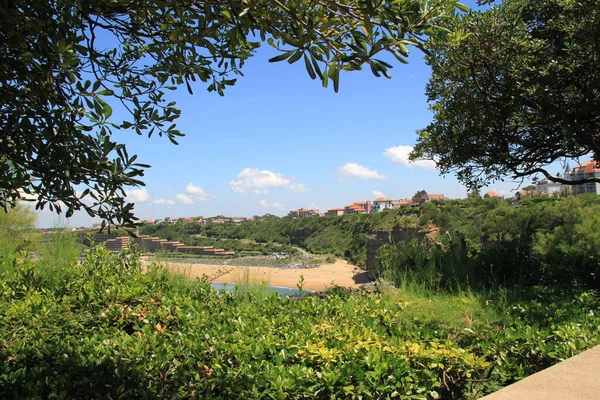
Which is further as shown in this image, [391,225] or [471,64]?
[391,225]

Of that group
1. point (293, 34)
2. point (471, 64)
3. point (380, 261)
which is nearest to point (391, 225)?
point (380, 261)

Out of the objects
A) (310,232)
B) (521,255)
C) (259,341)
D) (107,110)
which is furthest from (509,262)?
(310,232)

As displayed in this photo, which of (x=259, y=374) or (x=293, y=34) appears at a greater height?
(x=293, y=34)

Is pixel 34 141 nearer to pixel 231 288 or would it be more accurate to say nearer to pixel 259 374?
pixel 259 374

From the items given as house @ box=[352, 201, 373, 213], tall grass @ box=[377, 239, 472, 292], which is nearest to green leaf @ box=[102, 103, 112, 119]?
tall grass @ box=[377, 239, 472, 292]

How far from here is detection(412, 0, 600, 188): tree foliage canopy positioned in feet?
19.2

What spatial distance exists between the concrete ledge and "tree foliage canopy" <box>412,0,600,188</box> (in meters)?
3.75

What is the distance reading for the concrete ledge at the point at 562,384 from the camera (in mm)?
2328

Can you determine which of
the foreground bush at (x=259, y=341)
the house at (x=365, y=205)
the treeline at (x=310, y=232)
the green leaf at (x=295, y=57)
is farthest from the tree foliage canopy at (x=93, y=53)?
the house at (x=365, y=205)

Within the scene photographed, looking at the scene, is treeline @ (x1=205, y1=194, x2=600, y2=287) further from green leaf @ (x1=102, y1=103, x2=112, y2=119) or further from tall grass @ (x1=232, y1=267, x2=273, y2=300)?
green leaf @ (x1=102, y1=103, x2=112, y2=119)

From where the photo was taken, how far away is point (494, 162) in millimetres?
7969

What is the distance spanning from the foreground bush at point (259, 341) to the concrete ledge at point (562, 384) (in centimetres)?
39

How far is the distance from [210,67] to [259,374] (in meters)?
2.02

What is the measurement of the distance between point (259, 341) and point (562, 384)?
6.43ft
